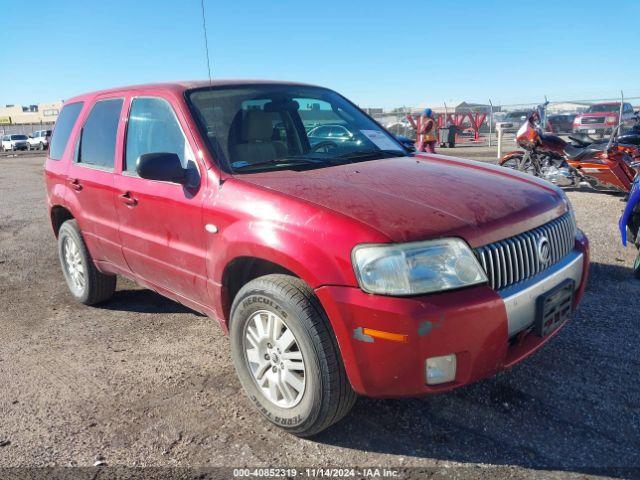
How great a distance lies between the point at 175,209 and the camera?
10.8ft

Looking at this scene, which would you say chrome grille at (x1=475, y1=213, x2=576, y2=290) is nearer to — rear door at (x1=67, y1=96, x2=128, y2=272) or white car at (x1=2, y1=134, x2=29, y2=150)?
rear door at (x1=67, y1=96, x2=128, y2=272)

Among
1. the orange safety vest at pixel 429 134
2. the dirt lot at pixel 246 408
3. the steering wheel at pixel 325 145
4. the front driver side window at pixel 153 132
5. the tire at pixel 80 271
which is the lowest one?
the dirt lot at pixel 246 408

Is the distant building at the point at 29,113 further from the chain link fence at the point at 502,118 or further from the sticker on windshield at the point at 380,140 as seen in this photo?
the sticker on windshield at the point at 380,140

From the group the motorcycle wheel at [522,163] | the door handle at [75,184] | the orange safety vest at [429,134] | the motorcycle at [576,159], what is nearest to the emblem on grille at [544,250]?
the door handle at [75,184]

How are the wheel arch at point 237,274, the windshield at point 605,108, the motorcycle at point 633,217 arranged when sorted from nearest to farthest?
1. the wheel arch at point 237,274
2. the motorcycle at point 633,217
3. the windshield at point 605,108

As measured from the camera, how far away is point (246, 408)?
3092 mm

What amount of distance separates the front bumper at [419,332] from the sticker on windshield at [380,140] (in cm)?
171

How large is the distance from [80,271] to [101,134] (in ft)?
4.57

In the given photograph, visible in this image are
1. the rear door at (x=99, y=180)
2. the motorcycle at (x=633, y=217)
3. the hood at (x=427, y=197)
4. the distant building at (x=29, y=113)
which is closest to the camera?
the hood at (x=427, y=197)

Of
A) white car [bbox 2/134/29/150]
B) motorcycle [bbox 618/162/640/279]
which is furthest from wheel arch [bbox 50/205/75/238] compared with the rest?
white car [bbox 2/134/29/150]

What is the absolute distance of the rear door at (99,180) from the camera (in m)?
4.01

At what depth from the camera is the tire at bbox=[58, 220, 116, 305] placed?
15.3ft

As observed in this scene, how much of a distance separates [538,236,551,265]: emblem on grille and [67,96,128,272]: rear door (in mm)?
2896

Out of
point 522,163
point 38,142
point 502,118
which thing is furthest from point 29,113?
point 522,163
